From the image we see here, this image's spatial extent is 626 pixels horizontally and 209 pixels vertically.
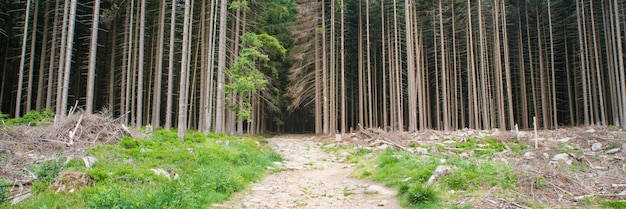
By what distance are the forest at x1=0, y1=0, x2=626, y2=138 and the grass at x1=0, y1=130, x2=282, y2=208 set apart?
6048 mm

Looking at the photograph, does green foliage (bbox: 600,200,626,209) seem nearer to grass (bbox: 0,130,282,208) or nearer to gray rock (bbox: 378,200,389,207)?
gray rock (bbox: 378,200,389,207)

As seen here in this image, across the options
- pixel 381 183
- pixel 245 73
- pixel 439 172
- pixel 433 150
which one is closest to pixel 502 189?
pixel 439 172

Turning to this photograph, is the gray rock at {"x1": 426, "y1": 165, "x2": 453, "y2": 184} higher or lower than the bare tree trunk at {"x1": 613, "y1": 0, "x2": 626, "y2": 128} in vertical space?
lower

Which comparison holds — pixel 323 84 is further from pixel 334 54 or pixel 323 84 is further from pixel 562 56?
pixel 562 56

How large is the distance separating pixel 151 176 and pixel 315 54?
53.0ft

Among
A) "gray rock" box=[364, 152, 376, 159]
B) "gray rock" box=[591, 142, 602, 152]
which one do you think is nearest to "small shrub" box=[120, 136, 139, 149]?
"gray rock" box=[364, 152, 376, 159]

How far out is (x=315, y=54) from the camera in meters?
21.5

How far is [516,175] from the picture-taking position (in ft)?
19.9

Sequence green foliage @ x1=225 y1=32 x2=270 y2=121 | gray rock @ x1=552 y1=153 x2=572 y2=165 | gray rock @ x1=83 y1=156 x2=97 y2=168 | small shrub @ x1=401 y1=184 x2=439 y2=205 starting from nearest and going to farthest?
small shrub @ x1=401 y1=184 x2=439 y2=205, gray rock @ x1=83 y1=156 x2=97 y2=168, gray rock @ x1=552 y1=153 x2=572 y2=165, green foliage @ x1=225 y1=32 x2=270 y2=121

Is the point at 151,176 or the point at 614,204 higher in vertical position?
the point at 151,176

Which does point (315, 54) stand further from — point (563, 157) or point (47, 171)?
point (47, 171)

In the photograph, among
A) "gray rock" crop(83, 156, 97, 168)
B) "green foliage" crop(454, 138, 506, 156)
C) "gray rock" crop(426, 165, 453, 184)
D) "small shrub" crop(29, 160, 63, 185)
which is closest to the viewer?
"small shrub" crop(29, 160, 63, 185)

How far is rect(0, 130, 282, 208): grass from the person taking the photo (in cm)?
456

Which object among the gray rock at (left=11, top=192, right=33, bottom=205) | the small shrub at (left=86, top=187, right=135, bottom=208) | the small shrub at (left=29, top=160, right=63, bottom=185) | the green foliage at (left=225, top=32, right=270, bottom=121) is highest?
the green foliage at (left=225, top=32, right=270, bottom=121)
